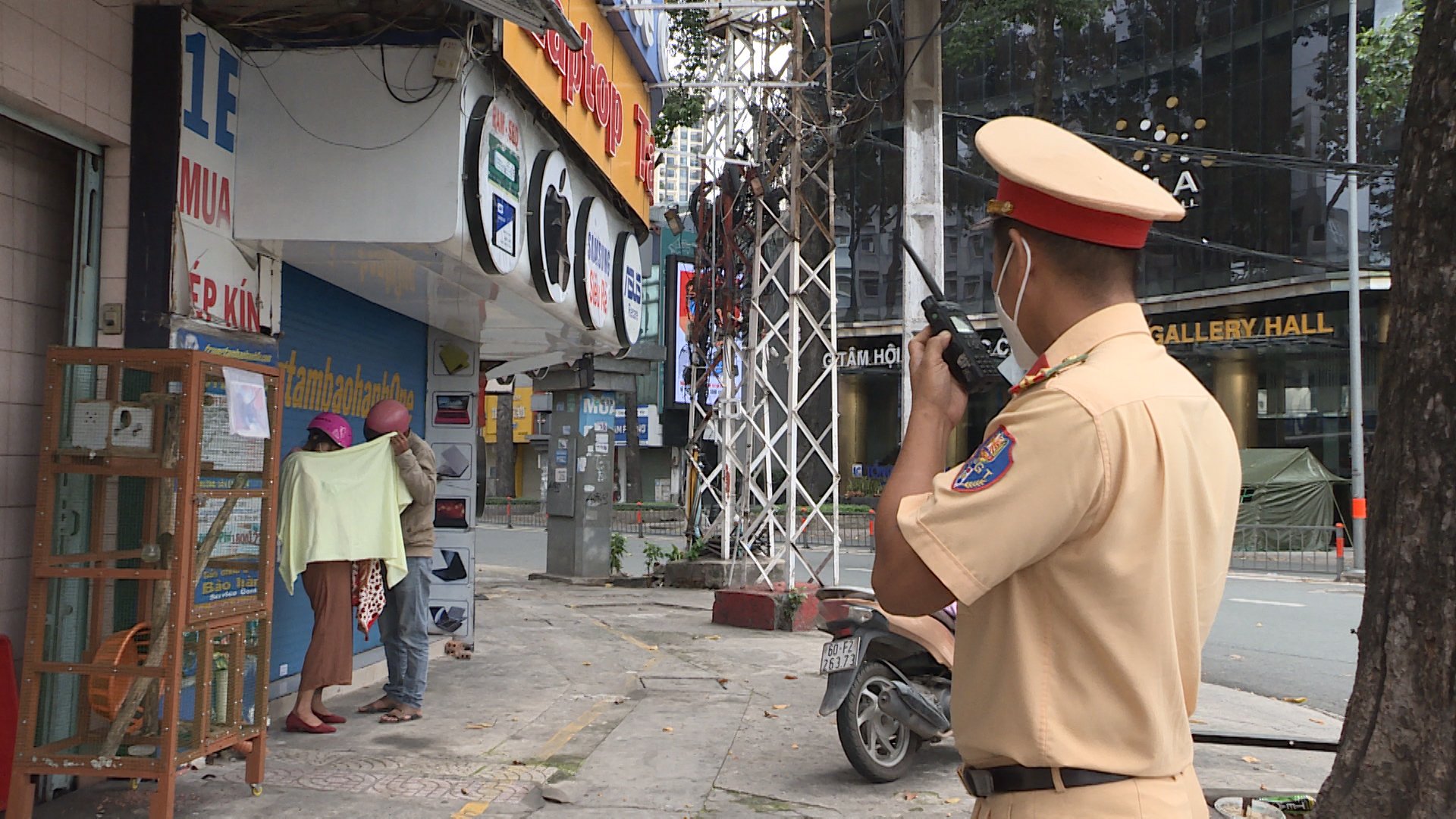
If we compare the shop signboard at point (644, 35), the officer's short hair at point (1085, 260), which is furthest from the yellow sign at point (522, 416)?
the officer's short hair at point (1085, 260)

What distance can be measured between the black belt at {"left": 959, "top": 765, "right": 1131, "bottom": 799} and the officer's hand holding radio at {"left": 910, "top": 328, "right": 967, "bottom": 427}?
0.56 m

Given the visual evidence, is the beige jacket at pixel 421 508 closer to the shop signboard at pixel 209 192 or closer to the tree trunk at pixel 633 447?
the shop signboard at pixel 209 192

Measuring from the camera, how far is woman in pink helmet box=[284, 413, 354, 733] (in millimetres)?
6523

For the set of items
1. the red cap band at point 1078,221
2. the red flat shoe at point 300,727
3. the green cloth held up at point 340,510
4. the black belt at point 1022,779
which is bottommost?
the red flat shoe at point 300,727

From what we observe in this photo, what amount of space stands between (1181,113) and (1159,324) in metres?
5.04

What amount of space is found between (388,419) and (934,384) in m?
5.45

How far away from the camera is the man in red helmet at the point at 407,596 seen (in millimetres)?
6902

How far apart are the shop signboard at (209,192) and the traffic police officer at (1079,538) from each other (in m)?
4.55

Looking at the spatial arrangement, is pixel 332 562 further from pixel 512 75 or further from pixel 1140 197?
pixel 1140 197

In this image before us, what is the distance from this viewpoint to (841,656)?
6.01m

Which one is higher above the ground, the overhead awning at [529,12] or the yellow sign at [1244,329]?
the yellow sign at [1244,329]

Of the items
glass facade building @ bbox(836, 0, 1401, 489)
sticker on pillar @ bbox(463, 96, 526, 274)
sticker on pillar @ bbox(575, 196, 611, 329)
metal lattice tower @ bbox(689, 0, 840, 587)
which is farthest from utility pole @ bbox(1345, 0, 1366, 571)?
sticker on pillar @ bbox(463, 96, 526, 274)

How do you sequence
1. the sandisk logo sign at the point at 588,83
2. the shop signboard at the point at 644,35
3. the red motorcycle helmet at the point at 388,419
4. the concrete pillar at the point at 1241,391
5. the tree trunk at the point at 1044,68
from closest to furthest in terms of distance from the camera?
the red motorcycle helmet at the point at 388,419 → the sandisk logo sign at the point at 588,83 → the shop signboard at the point at 644,35 → the concrete pillar at the point at 1241,391 → the tree trunk at the point at 1044,68

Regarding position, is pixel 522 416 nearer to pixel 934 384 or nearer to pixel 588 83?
pixel 588 83
